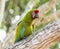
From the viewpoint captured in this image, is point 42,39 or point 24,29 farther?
point 24,29

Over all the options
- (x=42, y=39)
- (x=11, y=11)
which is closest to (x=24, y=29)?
(x=42, y=39)

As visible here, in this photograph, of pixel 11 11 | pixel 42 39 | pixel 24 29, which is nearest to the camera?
pixel 42 39

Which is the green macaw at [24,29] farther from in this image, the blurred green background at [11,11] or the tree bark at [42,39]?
the blurred green background at [11,11]

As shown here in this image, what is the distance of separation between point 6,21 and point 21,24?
1.22m

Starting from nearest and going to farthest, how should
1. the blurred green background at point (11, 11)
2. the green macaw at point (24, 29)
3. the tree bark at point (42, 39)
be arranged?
the tree bark at point (42, 39) < the green macaw at point (24, 29) < the blurred green background at point (11, 11)

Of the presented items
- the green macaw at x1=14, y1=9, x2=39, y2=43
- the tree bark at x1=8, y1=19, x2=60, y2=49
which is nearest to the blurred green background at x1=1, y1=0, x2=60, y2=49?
the green macaw at x1=14, y1=9, x2=39, y2=43

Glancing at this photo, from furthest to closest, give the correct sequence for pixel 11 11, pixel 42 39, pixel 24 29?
pixel 11 11 → pixel 24 29 → pixel 42 39

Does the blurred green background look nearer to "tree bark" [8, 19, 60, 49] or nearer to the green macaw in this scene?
the green macaw

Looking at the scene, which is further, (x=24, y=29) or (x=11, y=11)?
(x=11, y=11)

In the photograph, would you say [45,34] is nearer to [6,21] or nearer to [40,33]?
[40,33]

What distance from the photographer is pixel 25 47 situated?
133cm

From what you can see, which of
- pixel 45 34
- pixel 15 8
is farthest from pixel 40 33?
pixel 15 8

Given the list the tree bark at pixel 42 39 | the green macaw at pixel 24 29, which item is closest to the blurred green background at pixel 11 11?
the green macaw at pixel 24 29

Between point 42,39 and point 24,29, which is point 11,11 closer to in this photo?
point 24,29
